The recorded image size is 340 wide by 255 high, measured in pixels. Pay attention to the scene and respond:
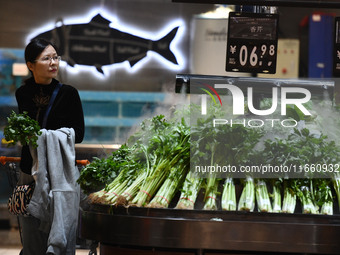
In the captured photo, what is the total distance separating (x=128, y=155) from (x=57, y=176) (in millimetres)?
485

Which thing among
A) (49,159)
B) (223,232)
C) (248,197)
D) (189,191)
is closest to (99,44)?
(49,159)

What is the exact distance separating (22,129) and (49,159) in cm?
30

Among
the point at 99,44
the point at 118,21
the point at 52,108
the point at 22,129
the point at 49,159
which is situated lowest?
the point at 49,159

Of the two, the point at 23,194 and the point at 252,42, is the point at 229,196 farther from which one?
the point at 252,42

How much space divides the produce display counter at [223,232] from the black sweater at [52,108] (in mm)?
966

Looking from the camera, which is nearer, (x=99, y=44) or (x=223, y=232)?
(x=223, y=232)

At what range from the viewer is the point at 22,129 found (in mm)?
3562

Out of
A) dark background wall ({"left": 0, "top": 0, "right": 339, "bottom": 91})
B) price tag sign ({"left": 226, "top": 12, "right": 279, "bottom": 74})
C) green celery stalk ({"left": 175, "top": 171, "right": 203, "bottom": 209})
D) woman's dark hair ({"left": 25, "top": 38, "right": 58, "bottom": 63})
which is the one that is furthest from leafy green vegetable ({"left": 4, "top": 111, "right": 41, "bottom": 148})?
dark background wall ({"left": 0, "top": 0, "right": 339, "bottom": 91})

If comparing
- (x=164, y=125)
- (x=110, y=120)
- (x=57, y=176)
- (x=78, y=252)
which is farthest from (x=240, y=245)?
(x=110, y=120)

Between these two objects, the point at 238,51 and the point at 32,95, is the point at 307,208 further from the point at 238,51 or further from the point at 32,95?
the point at 32,95

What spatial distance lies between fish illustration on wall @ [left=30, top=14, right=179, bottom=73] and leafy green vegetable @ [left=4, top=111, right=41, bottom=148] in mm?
4249

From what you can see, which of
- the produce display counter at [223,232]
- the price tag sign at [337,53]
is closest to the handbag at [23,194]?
the produce display counter at [223,232]

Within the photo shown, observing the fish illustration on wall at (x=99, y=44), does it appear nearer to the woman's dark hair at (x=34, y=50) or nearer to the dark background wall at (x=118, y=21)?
the dark background wall at (x=118, y=21)

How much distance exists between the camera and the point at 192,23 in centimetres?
792
